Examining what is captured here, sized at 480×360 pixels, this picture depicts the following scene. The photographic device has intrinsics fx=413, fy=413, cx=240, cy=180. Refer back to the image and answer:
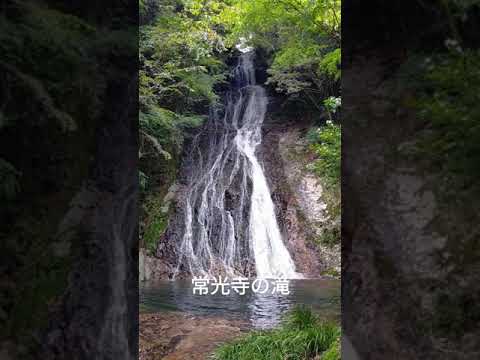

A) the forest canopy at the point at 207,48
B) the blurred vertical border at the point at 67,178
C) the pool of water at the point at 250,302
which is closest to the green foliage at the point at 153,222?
the forest canopy at the point at 207,48

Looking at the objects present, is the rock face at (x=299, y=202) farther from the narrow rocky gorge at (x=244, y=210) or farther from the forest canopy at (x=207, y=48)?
the forest canopy at (x=207, y=48)

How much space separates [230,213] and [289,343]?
7.14 meters

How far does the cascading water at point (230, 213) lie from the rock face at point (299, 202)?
0.88ft

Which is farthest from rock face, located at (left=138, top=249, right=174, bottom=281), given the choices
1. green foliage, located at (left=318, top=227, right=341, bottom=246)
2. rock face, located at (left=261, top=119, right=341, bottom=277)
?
green foliage, located at (left=318, top=227, right=341, bottom=246)

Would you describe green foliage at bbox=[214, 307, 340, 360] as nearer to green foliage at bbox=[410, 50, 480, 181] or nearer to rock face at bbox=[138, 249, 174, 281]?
green foliage at bbox=[410, 50, 480, 181]

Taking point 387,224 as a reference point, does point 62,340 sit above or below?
below

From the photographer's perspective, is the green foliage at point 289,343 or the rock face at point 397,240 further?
the green foliage at point 289,343

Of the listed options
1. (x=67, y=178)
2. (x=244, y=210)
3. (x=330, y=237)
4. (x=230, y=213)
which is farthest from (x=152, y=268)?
(x=67, y=178)

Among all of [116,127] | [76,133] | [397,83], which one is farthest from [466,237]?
[76,133]

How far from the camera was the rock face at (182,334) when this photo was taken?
16.0 ft

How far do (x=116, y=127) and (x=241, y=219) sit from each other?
9.77 metres

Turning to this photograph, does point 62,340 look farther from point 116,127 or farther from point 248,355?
point 248,355

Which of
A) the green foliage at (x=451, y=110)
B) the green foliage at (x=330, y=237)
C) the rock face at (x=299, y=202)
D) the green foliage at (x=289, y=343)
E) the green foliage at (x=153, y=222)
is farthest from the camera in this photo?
the green foliage at (x=153, y=222)

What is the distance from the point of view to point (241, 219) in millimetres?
11180
